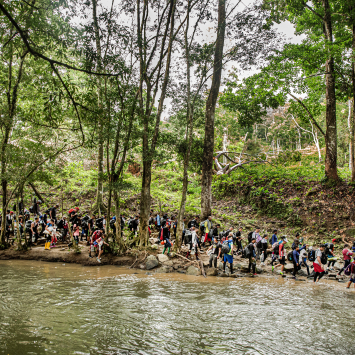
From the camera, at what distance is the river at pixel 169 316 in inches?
204

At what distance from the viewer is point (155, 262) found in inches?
477

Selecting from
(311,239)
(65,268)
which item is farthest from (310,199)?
(65,268)

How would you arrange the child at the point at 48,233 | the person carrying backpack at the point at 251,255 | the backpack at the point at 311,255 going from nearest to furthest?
the person carrying backpack at the point at 251,255
the backpack at the point at 311,255
the child at the point at 48,233

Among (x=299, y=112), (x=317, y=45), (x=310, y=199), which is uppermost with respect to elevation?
(x=317, y=45)

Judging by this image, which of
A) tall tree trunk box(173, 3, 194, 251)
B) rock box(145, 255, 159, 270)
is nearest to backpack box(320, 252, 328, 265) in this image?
tall tree trunk box(173, 3, 194, 251)

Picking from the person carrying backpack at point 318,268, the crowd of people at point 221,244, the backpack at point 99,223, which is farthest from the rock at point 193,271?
the backpack at point 99,223

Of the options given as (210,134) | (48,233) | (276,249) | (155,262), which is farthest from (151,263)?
(210,134)

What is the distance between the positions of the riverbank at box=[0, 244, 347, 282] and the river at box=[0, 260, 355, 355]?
1051 mm

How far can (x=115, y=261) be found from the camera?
12.8 meters

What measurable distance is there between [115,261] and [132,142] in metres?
6.07

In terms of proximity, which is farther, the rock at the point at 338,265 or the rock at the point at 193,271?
the rock at the point at 338,265

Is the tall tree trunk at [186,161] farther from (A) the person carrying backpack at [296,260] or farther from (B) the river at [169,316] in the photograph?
(A) the person carrying backpack at [296,260]

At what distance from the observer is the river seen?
204 inches

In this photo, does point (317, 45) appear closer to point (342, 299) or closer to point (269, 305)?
point (342, 299)
